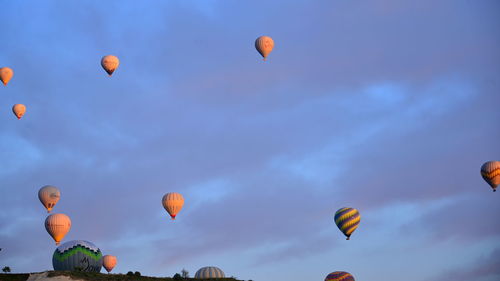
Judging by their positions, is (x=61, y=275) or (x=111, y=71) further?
(x=111, y=71)

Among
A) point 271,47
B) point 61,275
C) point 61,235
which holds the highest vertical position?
point 271,47

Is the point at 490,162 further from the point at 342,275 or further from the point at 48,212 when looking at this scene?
the point at 48,212

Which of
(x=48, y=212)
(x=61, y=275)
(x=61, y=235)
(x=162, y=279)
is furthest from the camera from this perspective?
(x=48, y=212)

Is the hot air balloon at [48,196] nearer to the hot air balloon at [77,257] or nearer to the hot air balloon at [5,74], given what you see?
the hot air balloon at [77,257]

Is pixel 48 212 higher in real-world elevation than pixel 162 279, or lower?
higher

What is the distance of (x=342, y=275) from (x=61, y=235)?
4287 centimetres

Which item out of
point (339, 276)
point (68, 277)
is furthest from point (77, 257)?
point (339, 276)

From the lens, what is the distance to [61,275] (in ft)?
348

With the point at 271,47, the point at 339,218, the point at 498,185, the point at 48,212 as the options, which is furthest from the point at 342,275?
the point at 48,212

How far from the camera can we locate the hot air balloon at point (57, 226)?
123 metres

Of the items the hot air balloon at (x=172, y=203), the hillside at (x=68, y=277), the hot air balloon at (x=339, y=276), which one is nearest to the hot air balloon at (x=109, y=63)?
the hot air balloon at (x=172, y=203)

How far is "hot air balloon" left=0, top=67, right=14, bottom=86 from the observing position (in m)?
147

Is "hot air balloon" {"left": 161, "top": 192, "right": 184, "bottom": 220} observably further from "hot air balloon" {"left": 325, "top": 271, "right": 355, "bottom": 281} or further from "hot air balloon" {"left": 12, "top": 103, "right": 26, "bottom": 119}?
"hot air balloon" {"left": 12, "top": 103, "right": 26, "bottom": 119}

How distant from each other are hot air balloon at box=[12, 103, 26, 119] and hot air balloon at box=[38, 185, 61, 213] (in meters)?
21.4
